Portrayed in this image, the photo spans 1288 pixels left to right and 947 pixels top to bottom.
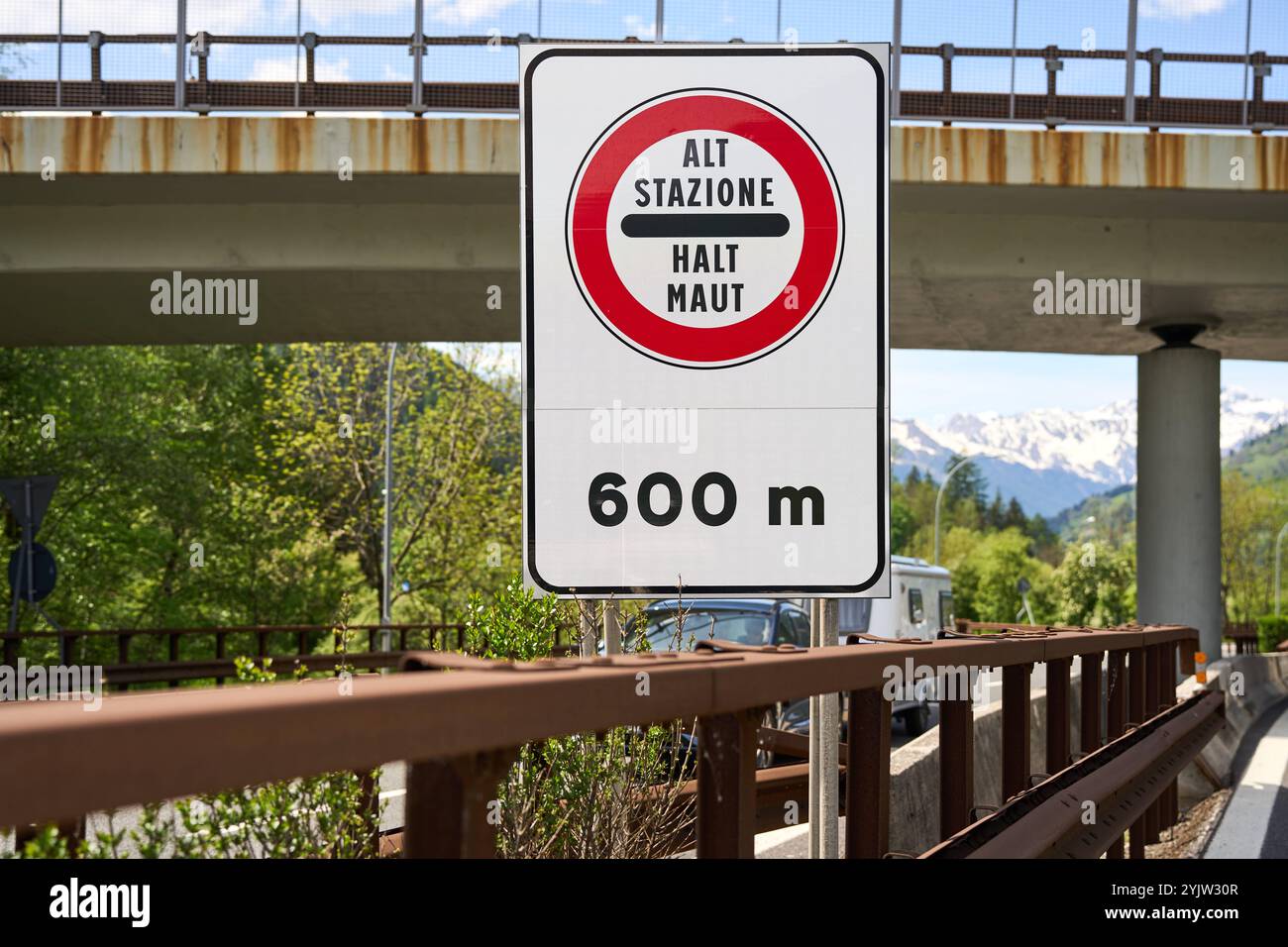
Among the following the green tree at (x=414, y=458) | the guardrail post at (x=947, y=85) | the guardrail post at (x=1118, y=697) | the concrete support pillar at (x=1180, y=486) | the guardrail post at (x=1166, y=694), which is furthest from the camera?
the green tree at (x=414, y=458)

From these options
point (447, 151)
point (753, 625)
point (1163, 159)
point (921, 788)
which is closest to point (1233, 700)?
point (753, 625)

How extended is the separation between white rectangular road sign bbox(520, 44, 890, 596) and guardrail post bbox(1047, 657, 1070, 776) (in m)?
2.18

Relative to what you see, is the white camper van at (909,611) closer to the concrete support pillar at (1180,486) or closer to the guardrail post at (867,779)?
the concrete support pillar at (1180,486)

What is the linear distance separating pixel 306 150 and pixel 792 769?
10135 mm


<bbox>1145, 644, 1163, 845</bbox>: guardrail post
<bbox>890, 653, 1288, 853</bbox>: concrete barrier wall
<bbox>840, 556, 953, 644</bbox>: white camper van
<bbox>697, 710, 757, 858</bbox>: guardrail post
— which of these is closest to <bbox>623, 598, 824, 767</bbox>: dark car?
<bbox>890, 653, 1288, 853</bbox>: concrete barrier wall

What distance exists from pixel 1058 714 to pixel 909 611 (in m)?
16.4

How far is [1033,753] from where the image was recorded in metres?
10.5

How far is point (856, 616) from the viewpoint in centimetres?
1997

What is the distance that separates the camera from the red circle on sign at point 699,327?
3689mm

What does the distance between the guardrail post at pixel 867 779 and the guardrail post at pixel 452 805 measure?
1.78 metres

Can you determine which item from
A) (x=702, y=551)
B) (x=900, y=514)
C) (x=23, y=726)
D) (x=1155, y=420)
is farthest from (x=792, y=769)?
(x=900, y=514)

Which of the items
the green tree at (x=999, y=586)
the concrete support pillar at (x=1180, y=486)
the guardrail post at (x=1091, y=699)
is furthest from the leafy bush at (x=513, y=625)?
the green tree at (x=999, y=586)

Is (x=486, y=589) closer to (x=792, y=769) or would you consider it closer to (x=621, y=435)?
(x=792, y=769)

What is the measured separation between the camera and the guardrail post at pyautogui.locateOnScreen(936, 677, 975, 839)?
4168mm
